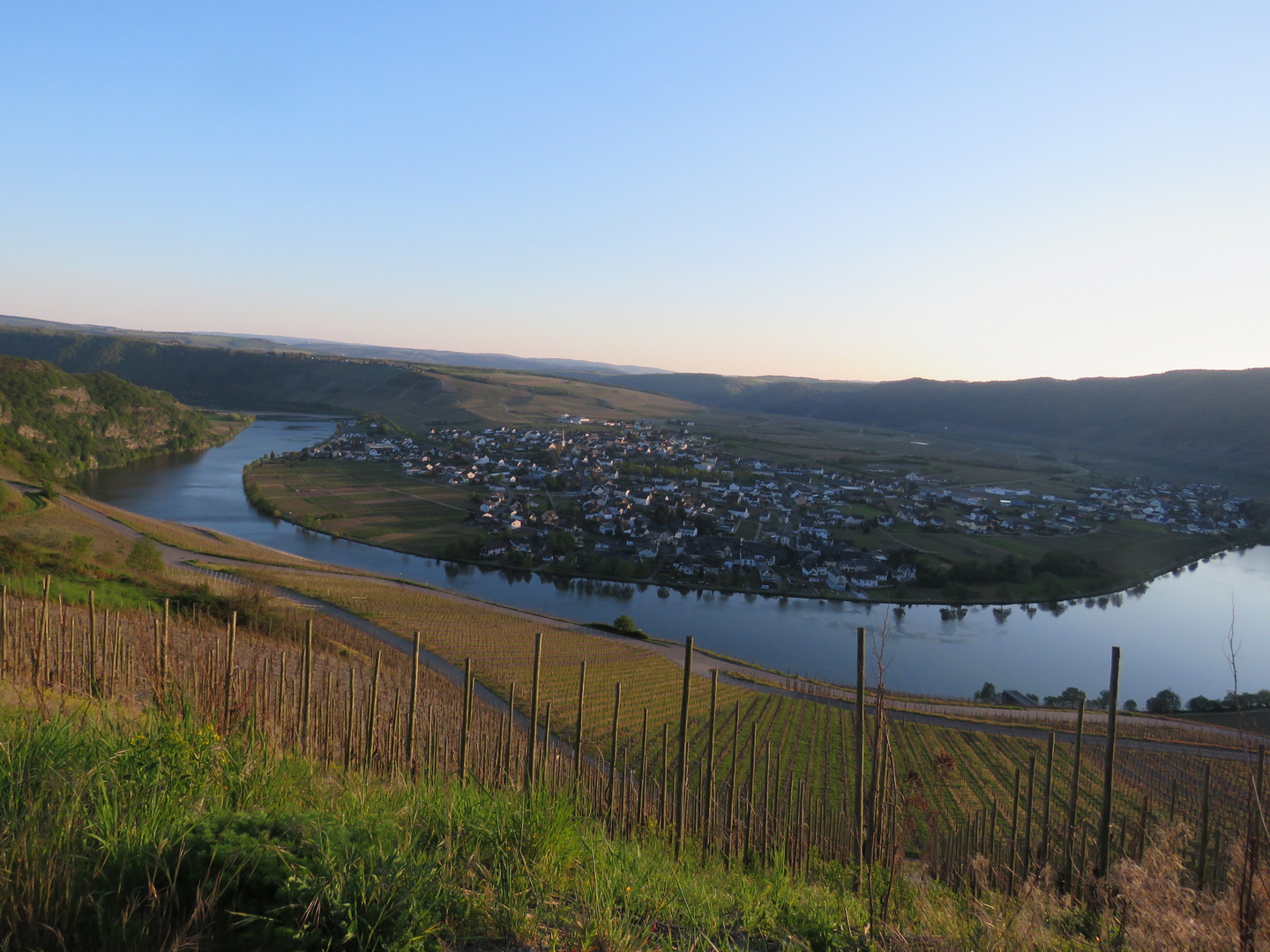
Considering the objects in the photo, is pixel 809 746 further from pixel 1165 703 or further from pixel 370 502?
pixel 370 502

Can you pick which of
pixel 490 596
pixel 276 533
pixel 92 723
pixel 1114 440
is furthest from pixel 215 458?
pixel 1114 440

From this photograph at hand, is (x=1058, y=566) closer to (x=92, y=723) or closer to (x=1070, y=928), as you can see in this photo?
(x=1070, y=928)

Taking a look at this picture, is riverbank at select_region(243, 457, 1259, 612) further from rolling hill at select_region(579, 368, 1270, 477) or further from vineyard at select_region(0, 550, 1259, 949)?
rolling hill at select_region(579, 368, 1270, 477)

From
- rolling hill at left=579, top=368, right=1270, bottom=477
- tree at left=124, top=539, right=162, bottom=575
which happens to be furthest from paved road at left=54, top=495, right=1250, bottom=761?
rolling hill at left=579, top=368, right=1270, bottom=477

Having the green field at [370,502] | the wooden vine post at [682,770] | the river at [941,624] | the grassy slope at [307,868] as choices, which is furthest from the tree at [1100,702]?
the green field at [370,502]

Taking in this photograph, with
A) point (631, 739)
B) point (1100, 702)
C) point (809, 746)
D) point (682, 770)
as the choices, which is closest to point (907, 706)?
point (809, 746)
